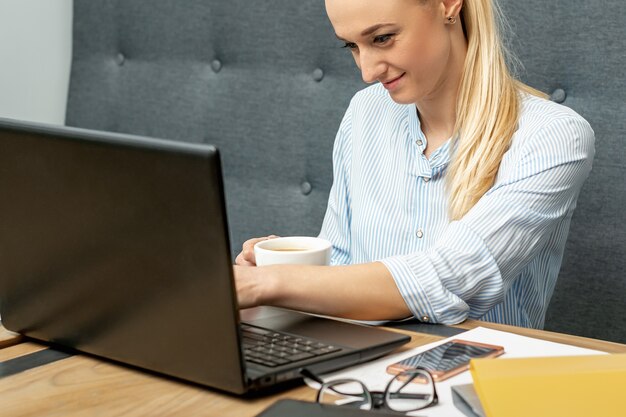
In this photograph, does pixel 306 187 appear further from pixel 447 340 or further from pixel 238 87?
pixel 447 340

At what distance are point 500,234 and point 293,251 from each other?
281 mm

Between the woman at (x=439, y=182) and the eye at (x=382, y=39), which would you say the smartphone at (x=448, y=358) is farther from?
the eye at (x=382, y=39)

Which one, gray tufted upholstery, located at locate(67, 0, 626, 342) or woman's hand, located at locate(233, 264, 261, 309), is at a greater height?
gray tufted upholstery, located at locate(67, 0, 626, 342)

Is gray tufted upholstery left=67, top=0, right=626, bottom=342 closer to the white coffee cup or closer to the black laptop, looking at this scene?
the white coffee cup

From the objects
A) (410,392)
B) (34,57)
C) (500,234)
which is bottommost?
(410,392)

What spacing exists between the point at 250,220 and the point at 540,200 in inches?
35.2

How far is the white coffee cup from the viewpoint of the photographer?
1.13m

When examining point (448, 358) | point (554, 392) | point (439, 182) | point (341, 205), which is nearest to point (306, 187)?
point (341, 205)

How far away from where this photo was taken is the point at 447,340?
1031 millimetres

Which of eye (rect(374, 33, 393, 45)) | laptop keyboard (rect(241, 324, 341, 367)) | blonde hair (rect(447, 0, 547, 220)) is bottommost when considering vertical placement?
laptop keyboard (rect(241, 324, 341, 367))

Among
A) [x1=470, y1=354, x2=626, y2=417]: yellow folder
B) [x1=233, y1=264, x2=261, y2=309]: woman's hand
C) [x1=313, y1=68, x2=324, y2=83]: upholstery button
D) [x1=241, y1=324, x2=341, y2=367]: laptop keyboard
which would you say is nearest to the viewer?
[x1=470, y1=354, x2=626, y2=417]: yellow folder

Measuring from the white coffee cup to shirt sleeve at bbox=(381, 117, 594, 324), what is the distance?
91 mm

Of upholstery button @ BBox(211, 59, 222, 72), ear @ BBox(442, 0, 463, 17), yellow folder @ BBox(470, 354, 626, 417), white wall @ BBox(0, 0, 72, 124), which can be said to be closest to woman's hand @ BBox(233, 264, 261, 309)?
yellow folder @ BBox(470, 354, 626, 417)

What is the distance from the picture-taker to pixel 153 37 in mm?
2160
